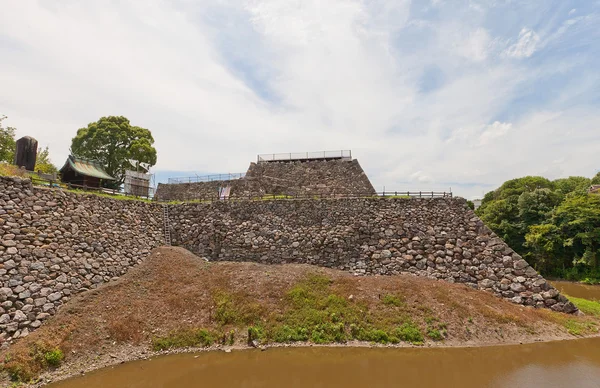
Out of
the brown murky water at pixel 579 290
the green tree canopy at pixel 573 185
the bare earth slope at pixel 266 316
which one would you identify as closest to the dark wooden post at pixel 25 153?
the bare earth slope at pixel 266 316

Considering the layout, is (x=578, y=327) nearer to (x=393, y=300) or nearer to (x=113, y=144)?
(x=393, y=300)

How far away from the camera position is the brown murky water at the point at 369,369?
1053 cm

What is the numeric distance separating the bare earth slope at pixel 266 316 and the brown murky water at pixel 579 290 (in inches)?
447

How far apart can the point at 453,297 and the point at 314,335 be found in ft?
25.5

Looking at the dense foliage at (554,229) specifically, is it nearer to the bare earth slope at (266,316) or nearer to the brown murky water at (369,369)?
the bare earth slope at (266,316)

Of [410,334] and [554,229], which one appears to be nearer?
[410,334]

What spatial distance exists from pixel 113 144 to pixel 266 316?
29.5m

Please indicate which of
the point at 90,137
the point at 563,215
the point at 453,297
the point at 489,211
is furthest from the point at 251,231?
the point at 489,211

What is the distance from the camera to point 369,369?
11.5 metres

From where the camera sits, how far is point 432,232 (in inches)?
785

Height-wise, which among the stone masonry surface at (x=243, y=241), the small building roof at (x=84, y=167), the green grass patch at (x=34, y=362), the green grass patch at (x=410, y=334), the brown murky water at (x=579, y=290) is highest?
the small building roof at (x=84, y=167)

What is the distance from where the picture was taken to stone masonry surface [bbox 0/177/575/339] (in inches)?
519

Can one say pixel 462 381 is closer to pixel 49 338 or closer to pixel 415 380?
pixel 415 380

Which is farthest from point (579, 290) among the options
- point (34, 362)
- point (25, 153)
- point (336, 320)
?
point (25, 153)
